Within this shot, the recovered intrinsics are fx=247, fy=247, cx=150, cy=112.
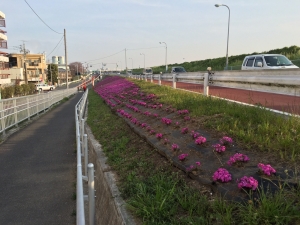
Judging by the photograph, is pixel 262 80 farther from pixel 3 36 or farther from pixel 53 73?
pixel 53 73

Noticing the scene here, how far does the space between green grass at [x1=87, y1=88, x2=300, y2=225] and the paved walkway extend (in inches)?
54.1

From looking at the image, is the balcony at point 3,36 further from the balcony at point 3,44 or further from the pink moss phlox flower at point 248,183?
the pink moss phlox flower at point 248,183

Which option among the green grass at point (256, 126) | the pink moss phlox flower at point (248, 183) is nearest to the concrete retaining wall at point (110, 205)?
the pink moss phlox flower at point (248, 183)

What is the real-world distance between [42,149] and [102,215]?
226 inches

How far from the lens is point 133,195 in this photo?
10.7 ft

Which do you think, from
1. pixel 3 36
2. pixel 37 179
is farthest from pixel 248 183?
pixel 3 36

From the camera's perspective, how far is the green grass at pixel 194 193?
216 centimetres

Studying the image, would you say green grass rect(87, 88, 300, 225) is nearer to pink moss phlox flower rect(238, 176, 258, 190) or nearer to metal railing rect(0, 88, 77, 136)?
pink moss phlox flower rect(238, 176, 258, 190)

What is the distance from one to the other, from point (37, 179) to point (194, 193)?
4.86m

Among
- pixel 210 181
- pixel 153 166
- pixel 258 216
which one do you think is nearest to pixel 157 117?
pixel 153 166

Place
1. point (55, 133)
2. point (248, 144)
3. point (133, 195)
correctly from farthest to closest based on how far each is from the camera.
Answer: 1. point (55, 133)
2. point (248, 144)
3. point (133, 195)

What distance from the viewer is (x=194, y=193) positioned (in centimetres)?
284

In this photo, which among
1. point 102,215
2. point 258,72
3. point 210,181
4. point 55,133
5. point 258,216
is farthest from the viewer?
point 55,133

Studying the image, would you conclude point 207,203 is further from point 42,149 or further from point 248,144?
point 42,149
